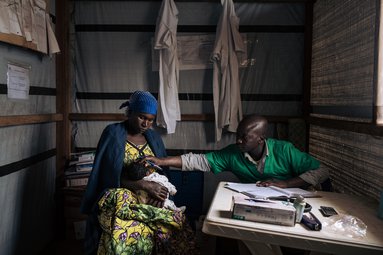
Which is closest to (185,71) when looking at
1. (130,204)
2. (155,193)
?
(155,193)

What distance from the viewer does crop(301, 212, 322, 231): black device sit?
51.1 inches

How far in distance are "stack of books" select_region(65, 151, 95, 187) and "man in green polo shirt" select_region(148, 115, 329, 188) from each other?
3.90 ft

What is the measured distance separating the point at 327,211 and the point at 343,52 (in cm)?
129

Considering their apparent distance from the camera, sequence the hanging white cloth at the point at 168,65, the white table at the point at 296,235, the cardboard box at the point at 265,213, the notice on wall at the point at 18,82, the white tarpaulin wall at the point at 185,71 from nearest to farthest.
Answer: the white table at the point at 296,235 → the cardboard box at the point at 265,213 → the notice on wall at the point at 18,82 → the hanging white cloth at the point at 168,65 → the white tarpaulin wall at the point at 185,71

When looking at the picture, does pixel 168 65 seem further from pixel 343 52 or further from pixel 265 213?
pixel 265 213

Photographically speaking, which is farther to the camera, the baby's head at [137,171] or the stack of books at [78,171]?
the stack of books at [78,171]

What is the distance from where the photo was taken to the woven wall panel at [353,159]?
6.14 feet

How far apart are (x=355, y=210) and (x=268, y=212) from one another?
54 cm

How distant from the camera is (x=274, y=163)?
2121mm

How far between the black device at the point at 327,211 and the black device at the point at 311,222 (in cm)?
10

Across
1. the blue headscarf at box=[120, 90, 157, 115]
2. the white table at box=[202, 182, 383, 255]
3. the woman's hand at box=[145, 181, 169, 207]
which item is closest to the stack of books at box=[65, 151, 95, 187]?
the blue headscarf at box=[120, 90, 157, 115]

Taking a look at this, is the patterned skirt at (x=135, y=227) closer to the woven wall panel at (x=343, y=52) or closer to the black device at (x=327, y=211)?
the black device at (x=327, y=211)

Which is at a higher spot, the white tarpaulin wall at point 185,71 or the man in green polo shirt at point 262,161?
the white tarpaulin wall at point 185,71

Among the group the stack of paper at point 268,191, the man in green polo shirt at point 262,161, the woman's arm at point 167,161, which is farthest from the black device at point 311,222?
the woman's arm at point 167,161
